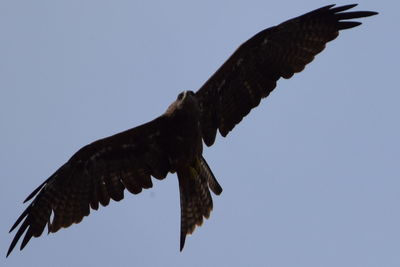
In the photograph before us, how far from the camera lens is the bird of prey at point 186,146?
15375mm

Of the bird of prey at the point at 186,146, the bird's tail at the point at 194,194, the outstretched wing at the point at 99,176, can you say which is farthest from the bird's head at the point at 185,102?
the bird's tail at the point at 194,194

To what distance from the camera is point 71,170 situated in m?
15.7

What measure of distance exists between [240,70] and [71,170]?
292cm

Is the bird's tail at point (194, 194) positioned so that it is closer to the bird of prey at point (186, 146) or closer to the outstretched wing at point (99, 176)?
the bird of prey at point (186, 146)

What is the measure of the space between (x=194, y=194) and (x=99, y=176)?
147 cm

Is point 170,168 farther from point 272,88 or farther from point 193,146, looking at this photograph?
point 272,88

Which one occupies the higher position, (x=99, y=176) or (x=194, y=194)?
(x=99, y=176)

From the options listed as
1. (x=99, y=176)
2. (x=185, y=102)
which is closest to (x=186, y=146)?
(x=185, y=102)

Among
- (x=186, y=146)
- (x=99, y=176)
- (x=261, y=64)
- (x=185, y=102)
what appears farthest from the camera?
(x=99, y=176)

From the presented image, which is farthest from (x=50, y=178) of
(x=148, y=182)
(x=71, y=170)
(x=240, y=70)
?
(x=240, y=70)

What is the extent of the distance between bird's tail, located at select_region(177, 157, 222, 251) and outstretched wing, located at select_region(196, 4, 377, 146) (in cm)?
53

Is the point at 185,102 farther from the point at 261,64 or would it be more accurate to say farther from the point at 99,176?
the point at 99,176

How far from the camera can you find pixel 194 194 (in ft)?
51.1

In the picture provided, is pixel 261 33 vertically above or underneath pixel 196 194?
above
